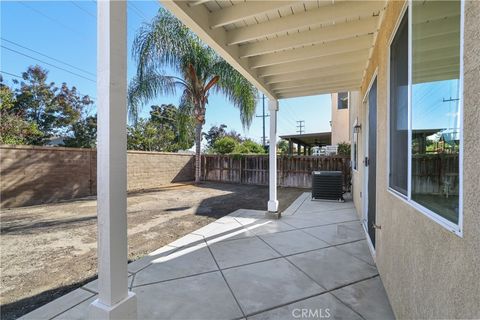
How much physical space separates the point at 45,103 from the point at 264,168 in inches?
443

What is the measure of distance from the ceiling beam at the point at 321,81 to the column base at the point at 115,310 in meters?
4.15

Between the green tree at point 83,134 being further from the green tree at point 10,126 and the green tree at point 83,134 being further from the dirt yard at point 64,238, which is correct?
the dirt yard at point 64,238

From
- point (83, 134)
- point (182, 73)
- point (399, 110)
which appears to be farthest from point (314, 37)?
point (83, 134)

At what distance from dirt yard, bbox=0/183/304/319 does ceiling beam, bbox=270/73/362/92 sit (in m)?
3.08

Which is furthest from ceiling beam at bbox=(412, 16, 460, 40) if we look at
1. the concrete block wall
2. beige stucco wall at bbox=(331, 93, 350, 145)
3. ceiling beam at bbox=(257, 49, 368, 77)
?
beige stucco wall at bbox=(331, 93, 350, 145)

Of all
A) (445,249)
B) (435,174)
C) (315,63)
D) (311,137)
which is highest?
(315,63)

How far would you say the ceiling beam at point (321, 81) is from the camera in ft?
14.1

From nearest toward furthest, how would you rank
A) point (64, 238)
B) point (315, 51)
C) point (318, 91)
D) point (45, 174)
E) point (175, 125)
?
point (315, 51)
point (64, 238)
point (318, 91)
point (45, 174)
point (175, 125)

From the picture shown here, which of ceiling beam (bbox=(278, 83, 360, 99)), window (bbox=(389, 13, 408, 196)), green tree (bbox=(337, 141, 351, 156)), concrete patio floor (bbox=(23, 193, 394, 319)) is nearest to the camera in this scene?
window (bbox=(389, 13, 408, 196))

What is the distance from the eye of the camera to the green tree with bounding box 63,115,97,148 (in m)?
12.8

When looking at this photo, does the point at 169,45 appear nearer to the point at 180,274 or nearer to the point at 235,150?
the point at 235,150

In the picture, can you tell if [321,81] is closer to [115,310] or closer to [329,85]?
[329,85]

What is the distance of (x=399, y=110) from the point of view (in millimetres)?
1920

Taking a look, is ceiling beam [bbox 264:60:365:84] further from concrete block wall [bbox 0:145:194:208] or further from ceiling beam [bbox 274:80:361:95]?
concrete block wall [bbox 0:145:194:208]
